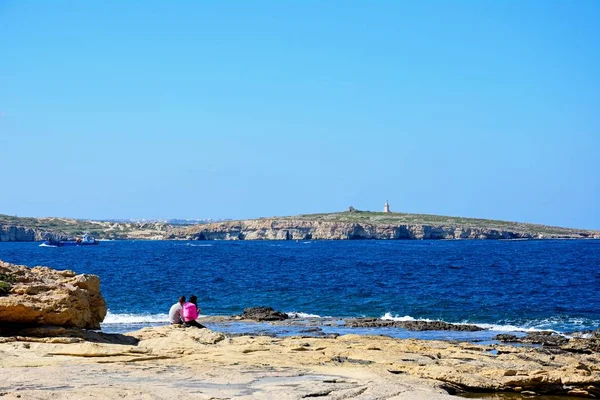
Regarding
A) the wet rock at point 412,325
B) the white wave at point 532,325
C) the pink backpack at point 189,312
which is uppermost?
the pink backpack at point 189,312

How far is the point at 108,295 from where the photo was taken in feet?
139

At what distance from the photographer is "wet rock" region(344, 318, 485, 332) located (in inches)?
1088

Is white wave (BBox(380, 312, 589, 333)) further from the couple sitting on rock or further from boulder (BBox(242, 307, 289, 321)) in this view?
the couple sitting on rock

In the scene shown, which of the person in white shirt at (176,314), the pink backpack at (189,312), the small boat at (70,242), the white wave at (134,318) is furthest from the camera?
the small boat at (70,242)

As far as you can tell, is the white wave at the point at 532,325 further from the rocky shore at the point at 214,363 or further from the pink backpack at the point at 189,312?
the pink backpack at the point at 189,312

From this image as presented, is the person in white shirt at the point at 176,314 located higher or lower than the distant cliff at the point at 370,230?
lower

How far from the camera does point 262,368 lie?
46.0ft

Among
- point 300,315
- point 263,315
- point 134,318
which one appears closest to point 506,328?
point 300,315

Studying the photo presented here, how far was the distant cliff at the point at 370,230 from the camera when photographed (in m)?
183

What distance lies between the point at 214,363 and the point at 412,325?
15.2 metres

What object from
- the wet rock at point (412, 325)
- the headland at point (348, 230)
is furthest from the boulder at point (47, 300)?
the headland at point (348, 230)

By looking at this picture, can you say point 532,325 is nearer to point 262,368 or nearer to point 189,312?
point 189,312

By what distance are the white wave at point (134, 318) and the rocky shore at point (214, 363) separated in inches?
450

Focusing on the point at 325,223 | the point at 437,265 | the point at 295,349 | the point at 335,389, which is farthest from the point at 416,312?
the point at 325,223
